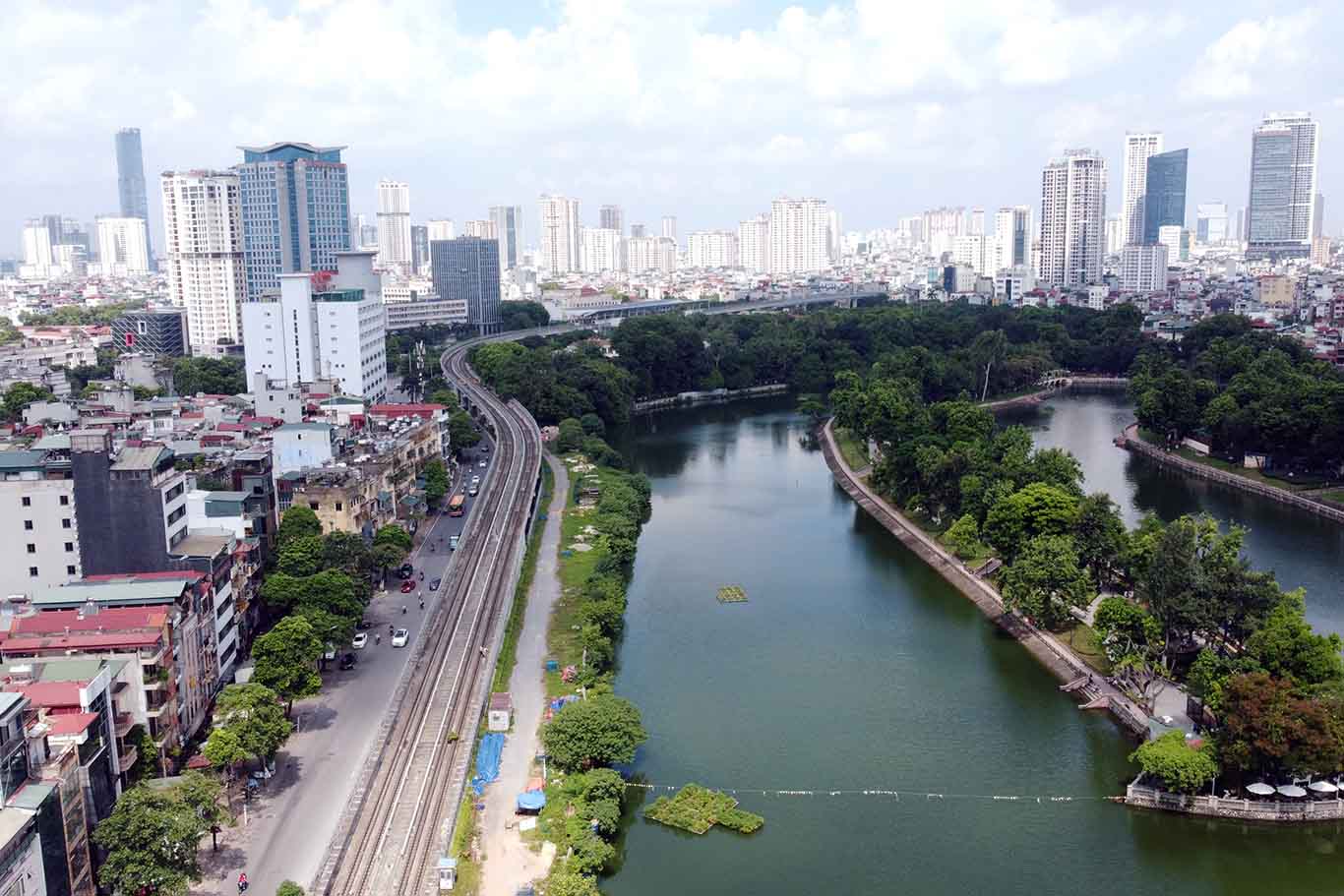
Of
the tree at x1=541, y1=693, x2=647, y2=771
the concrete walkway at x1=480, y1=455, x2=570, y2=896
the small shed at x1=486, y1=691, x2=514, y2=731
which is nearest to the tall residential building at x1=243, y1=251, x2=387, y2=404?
the concrete walkway at x1=480, y1=455, x2=570, y2=896

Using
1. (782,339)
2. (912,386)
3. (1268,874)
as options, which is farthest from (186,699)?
(782,339)

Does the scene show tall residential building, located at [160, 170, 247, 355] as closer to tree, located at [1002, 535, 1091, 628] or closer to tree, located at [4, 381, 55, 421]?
tree, located at [4, 381, 55, 421]

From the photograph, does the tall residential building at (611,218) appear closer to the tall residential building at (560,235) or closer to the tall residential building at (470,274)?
the tall residential building at (560,235)

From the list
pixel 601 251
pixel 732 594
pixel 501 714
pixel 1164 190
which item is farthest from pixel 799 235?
pixel 501 714

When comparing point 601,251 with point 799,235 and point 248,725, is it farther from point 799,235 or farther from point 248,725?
point 248,725

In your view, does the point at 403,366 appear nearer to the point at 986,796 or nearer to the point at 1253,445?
the point at 1253,445
